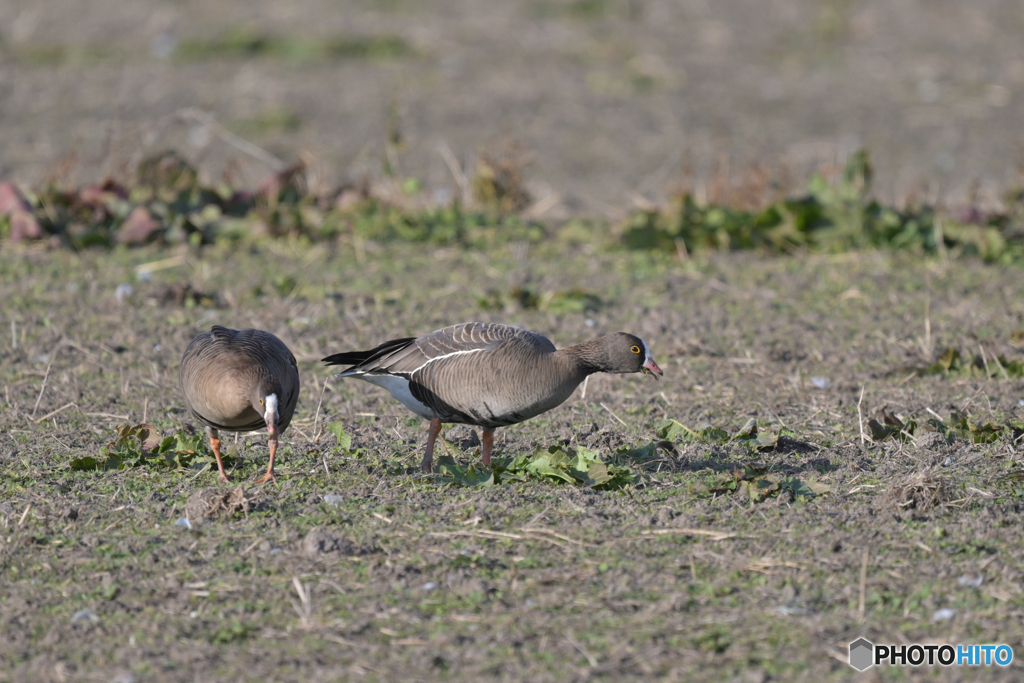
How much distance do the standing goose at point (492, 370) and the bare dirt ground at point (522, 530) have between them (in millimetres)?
357

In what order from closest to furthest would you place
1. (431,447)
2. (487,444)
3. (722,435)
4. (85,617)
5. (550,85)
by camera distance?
1. (85,617)
2. (431,447)
3. (487,444)
4. (722,435)
5. (550,85)

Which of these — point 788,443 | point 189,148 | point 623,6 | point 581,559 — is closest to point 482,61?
point 623,6

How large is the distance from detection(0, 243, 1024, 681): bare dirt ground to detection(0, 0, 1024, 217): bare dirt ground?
5.01 m

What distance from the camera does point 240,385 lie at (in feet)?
18.1

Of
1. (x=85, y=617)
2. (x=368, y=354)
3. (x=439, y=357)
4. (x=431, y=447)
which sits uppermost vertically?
(x=439, y=357)

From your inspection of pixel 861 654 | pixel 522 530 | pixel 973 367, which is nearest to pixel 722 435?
pixel 522 530

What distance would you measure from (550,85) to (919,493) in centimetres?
1268

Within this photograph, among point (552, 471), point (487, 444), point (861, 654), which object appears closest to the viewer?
point (861, 654)

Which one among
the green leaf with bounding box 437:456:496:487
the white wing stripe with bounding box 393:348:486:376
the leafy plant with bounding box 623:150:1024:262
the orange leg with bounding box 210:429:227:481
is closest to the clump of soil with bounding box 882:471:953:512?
the green leaf with bounding box 437:456:496:487

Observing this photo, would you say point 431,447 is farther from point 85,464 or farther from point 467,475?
point 85,464

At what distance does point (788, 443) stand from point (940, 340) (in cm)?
266

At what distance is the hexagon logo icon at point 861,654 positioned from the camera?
13.4 ft

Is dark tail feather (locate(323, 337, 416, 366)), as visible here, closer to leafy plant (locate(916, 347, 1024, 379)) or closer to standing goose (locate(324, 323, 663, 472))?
standing goose (locate(324, 323, 663, 472))

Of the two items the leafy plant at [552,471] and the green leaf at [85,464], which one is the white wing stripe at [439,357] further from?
the green leaf at [85,464]
